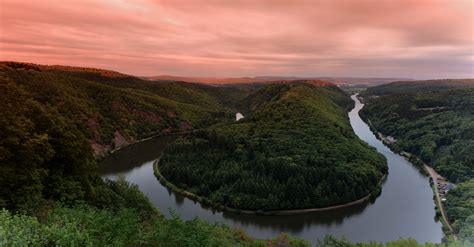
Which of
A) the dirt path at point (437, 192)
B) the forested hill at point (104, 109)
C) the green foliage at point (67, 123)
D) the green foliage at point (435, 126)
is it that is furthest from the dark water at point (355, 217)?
the forested hill at point (104, 109)

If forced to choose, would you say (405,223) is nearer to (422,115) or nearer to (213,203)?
(213,203)

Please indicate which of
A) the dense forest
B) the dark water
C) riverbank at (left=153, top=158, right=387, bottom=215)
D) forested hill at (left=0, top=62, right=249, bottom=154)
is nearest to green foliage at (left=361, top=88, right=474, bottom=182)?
the dense forest

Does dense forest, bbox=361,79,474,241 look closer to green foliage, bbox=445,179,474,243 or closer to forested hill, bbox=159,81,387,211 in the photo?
green foliage, bbox=445,179,474,243

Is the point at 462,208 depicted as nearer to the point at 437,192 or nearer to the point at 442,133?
the point at 437,192

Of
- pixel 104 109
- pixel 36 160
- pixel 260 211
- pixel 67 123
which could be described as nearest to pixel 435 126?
pixel 260 211

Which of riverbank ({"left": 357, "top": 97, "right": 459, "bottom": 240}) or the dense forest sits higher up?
the dense forest
